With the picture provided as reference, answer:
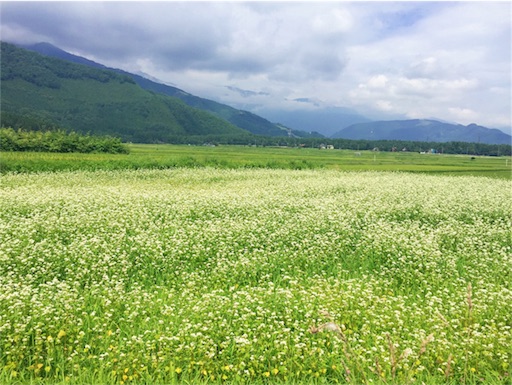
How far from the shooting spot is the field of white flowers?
621 cm

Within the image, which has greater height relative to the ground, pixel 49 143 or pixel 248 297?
pixel 49 143

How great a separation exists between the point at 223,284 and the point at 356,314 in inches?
133

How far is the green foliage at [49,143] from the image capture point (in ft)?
181

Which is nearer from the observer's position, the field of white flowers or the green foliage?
the field of white flowers

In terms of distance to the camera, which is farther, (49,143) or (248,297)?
(49,143)

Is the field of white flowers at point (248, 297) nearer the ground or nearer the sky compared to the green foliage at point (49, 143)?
nearer the ground

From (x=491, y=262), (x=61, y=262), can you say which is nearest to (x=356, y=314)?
(x=491, y=262)

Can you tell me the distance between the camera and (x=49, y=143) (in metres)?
58.0

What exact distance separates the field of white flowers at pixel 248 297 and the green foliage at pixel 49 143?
140ft

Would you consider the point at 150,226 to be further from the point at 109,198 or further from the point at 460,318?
the point at 460,318

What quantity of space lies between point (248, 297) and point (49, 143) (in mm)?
59949

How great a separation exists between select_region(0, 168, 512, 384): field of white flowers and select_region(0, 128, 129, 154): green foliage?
42.7m

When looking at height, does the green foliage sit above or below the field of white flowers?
above

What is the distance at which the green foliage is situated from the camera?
5516cm
